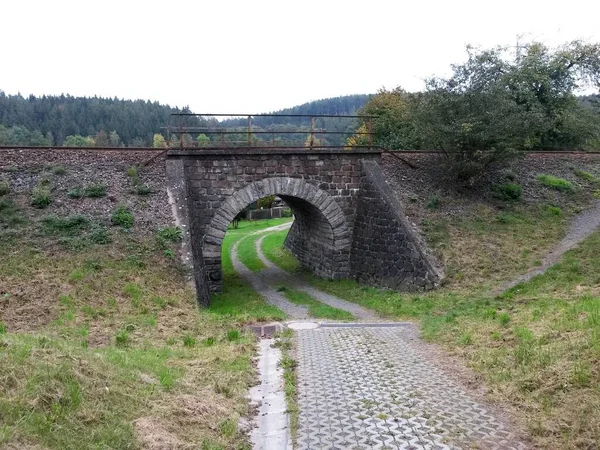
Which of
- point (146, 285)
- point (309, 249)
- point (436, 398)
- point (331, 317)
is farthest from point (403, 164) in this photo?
point (436, 398)

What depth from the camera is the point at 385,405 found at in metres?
6.42

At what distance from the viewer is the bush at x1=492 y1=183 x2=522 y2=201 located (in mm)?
18141

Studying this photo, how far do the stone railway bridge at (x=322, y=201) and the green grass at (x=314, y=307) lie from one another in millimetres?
1863

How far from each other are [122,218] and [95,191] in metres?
1.47

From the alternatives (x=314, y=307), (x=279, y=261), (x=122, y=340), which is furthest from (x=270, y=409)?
(x=279, y=261)

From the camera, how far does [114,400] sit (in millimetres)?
5480

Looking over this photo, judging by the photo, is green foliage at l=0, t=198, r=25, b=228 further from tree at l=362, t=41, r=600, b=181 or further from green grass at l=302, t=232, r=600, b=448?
tree at l=362, t=41, r=600, b=181

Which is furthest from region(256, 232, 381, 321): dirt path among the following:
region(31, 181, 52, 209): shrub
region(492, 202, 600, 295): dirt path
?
region(31, 181, 52, 209): shrub

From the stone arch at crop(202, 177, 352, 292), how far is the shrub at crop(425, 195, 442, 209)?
281 cm

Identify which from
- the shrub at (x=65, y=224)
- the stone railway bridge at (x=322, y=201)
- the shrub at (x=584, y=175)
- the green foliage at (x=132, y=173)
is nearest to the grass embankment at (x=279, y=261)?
the stone railway bridge at (x=322, y=201)

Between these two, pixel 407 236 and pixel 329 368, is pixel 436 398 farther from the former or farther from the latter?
pixel 407 236

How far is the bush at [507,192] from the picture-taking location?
59.5ft

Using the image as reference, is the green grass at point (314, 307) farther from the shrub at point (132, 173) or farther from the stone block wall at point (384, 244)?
the shrub at point (132, 173)

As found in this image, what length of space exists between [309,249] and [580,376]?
14439 millimetres
